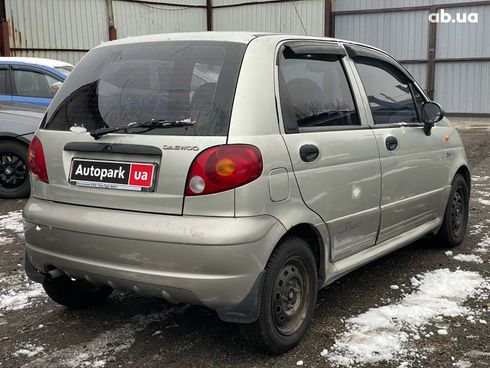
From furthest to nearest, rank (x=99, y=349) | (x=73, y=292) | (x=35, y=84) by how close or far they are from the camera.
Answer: (x=35, y=84) < (x=73, y=292) < (x=99, y=349)

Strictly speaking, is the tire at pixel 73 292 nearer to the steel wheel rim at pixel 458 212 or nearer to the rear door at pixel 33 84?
the steel wheel rim at pixel 458 212

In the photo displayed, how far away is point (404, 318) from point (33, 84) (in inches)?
257

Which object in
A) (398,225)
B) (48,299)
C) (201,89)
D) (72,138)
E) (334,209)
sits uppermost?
(201,89)

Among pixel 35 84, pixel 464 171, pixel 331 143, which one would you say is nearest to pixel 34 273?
pixel 331 143

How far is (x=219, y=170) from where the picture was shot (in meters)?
2.61

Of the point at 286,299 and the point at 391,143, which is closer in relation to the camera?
the point at 286,299

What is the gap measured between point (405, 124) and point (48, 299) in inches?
109

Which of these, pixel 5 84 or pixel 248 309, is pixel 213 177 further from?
pixel 5 84

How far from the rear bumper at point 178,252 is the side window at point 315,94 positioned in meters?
0.68

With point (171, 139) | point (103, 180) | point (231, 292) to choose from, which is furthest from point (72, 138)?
point (231, 292)

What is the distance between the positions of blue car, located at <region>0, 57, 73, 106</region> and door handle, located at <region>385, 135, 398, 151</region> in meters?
5.61

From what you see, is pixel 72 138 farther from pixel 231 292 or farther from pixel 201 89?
pixel 231 292

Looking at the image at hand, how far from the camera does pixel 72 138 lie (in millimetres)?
2980

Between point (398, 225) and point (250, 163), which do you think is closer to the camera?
point (250, 163)
